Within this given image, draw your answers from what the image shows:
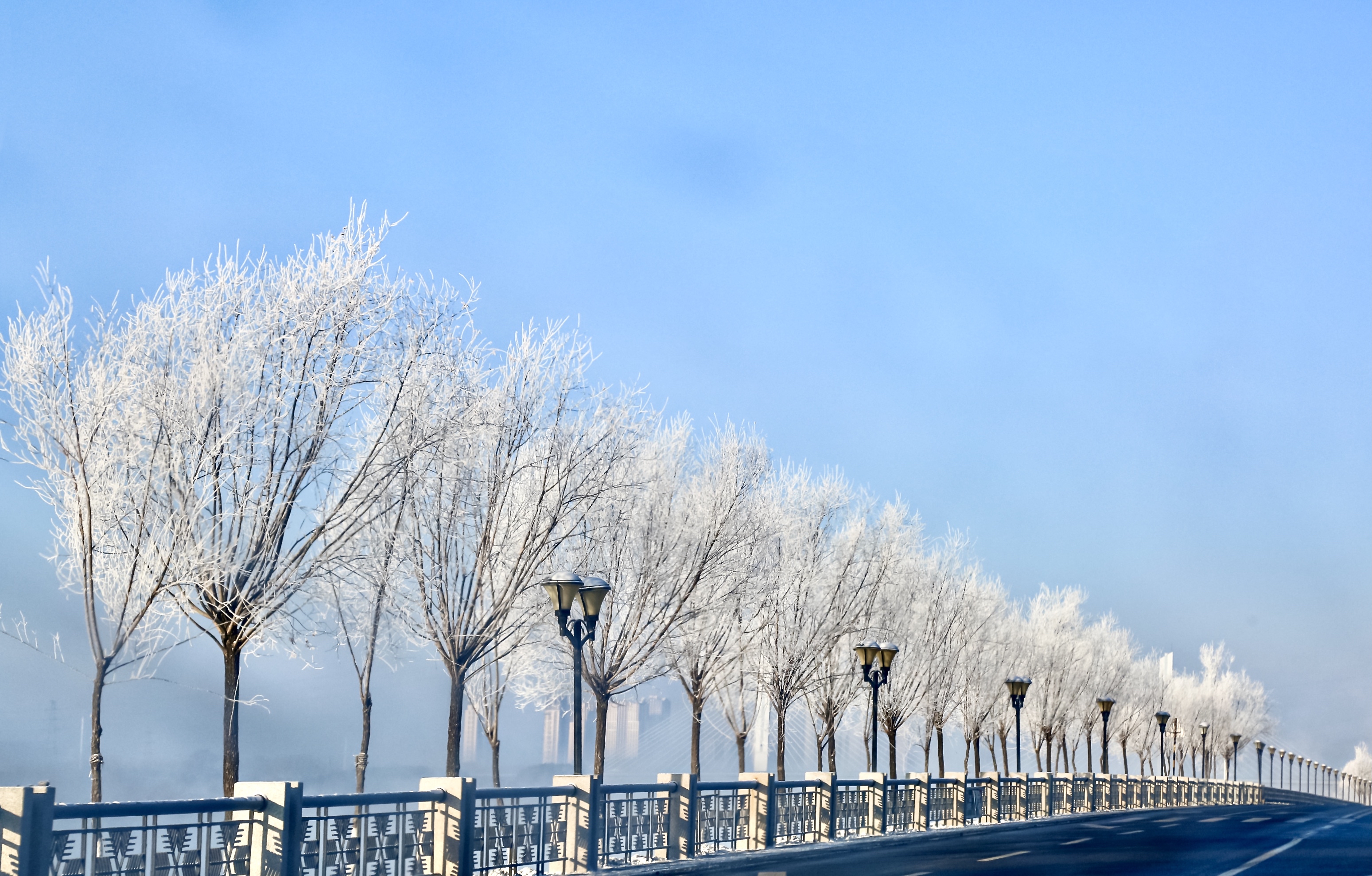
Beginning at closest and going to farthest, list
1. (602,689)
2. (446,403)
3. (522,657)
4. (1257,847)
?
(1257,847), (446,403), (602,689), (522,657)

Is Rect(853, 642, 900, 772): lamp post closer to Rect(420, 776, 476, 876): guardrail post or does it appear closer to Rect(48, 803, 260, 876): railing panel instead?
Rect(420, 776, 476, 876): guardrail post

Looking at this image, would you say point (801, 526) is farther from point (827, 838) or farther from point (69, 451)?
point (69, 451)

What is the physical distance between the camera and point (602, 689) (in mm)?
37688

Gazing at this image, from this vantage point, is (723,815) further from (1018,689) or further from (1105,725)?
(1105,725)

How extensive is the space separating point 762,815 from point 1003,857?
4641mm

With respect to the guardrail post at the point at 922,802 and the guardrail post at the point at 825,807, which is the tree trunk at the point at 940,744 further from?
the guardrail post at the point at 825,807

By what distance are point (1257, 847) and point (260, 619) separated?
18.9 meters

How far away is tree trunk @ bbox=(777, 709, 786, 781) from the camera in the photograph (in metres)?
44.9

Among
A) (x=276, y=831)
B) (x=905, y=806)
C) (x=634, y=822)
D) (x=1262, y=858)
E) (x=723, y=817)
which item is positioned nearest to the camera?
(x=276, y=831)

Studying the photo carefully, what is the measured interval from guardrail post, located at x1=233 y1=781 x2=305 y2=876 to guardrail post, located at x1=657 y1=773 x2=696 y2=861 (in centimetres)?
920

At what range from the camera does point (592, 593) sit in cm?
2116

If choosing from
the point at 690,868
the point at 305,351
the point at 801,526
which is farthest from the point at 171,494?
the point at 801,526

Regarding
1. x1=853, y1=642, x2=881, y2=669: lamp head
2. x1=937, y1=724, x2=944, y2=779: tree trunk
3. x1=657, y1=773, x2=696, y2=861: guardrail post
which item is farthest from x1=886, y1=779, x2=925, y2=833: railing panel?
x1=937, y1=724, x2=944, y2=779: tree trunk

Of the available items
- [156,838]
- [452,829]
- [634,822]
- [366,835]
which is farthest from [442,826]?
[634,822]
